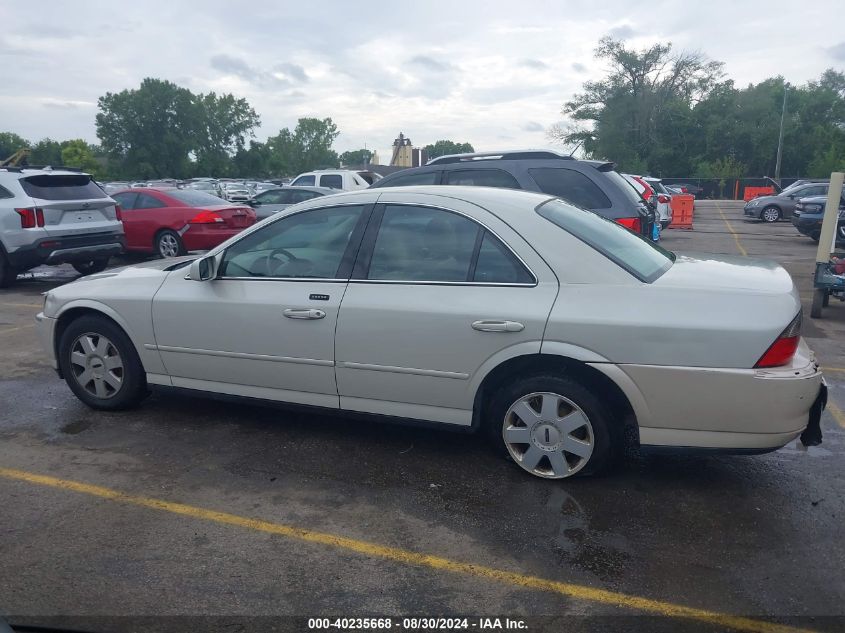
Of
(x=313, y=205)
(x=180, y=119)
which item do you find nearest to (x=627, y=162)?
(x=180, y=119)

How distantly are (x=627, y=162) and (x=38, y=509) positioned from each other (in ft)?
208

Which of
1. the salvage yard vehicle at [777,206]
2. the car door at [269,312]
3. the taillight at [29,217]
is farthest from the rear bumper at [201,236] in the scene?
the salvage yard vehicle at [777,206]

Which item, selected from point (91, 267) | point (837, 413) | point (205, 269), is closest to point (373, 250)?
point (205, 269)

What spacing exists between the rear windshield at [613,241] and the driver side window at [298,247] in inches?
48.0

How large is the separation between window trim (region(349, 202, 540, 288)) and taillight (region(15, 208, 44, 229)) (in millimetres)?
8147

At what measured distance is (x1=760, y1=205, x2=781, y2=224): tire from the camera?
26.2m

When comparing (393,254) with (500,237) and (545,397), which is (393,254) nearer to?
(500,237)

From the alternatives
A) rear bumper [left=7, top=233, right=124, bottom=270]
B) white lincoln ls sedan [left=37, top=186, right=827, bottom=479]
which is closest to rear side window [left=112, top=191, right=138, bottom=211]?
rear bumper [left=7, top=233, right=124, bottom=270]

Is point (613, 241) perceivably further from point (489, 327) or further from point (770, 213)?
point (770, 213)

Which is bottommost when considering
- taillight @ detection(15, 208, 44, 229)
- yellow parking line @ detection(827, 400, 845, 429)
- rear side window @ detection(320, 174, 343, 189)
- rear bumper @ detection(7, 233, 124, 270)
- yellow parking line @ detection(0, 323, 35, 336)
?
yellow parking line @ detection(0, 323, 35, 336)

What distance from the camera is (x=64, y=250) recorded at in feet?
35.4

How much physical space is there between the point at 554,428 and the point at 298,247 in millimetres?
1962

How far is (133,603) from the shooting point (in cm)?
301

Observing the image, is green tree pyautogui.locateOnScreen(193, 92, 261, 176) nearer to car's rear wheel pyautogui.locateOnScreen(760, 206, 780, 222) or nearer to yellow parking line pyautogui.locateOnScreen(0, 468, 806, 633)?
car's rear wheel pyautogui.locateOnScreen(760, 206, 780, 222)
